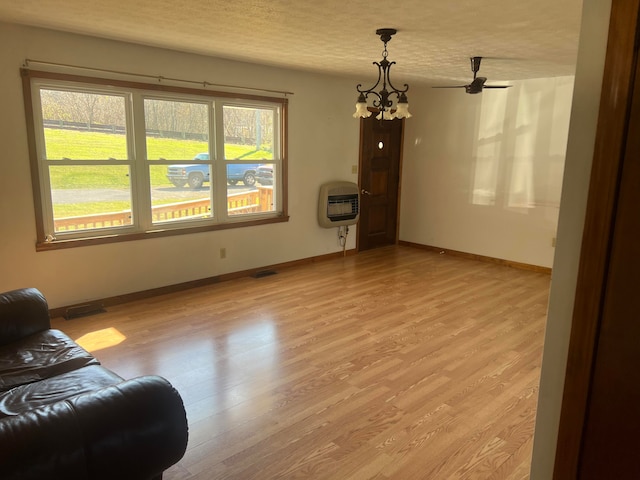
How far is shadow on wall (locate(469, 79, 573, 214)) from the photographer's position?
530 cm

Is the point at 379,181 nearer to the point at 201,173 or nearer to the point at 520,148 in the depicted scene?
the point at 520,148

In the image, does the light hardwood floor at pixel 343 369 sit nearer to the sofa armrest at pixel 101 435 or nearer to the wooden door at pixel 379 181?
the sofa armrest at pixel 101 435

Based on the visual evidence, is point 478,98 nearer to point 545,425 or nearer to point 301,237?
point 301,237

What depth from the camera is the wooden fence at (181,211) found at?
157 inches

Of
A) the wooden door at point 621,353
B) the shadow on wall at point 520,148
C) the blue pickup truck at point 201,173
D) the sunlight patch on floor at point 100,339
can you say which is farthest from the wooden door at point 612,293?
the shadow on wall at point 520,148

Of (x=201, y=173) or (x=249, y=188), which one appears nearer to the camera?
(x=201, y=173)

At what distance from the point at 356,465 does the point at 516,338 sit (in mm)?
2061

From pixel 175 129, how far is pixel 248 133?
89 centimetres

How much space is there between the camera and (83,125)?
3879 millimetres

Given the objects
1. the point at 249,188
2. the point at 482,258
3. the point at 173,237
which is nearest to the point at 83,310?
the point at 173,237

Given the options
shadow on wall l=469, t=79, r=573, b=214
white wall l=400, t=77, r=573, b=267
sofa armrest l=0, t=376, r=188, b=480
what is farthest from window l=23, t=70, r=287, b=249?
sofa armrest l=0, t=376, r=188, b=480

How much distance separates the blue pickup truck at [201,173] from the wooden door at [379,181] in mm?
1865

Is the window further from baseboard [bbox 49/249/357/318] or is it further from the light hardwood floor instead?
the light hardwood floor

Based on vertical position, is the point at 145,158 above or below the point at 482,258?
above
